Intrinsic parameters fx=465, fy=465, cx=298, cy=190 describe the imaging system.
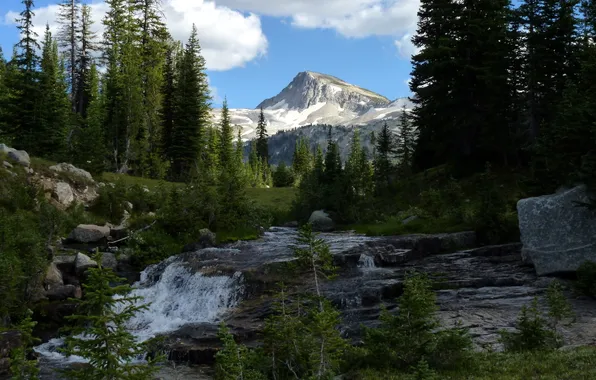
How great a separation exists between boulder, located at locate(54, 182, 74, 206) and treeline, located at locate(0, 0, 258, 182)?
5288 mm

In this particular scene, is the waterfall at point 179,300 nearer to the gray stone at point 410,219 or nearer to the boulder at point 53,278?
the boulder at point 53,278

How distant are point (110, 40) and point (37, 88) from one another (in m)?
26.6

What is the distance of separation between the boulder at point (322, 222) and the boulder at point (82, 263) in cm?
2021

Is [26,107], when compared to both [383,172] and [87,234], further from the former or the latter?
[383,172]

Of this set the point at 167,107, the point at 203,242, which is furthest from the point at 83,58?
the point at 203,242

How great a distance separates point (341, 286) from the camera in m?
20.4

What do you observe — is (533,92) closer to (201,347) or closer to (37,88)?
(201,347)

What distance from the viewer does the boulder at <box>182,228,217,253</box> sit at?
99.6 feet

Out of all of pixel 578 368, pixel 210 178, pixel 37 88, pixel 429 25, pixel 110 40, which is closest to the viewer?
pixel 578 368

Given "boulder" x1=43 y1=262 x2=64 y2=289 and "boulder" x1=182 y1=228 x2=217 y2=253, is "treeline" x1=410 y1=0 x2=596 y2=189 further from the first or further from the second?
"boulder" x1=43 y1=262 x2=64 y2=289

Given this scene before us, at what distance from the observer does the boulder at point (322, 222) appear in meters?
40.4

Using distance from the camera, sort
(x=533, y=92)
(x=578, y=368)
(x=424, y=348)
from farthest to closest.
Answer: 1. (x=533, y=92)
2. (x=424, y=348)
3. (x=578, y=368)

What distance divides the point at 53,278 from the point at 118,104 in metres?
34.5

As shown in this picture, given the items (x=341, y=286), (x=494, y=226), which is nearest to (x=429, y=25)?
(x=494, y=226)
